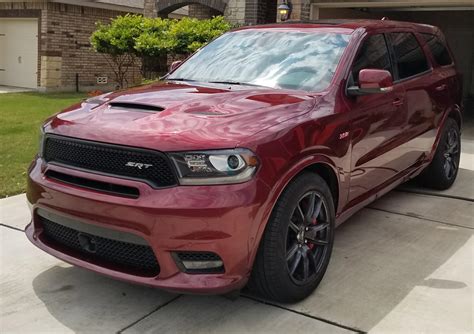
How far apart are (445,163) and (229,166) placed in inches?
161

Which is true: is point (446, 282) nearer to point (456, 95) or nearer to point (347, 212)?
point (347, 212)

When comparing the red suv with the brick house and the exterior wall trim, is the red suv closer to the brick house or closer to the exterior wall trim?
the brick house

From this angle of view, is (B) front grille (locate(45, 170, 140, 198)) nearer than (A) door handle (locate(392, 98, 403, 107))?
Yes

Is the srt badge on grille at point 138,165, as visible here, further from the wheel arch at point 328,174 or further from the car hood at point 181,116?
the wheel arch at point 328,174

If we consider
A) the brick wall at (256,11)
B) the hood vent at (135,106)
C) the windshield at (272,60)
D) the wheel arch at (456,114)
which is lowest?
the wheel arch at (456,114)

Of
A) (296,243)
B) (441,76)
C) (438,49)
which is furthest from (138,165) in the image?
(438,49)

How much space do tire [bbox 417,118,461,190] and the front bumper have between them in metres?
3.70

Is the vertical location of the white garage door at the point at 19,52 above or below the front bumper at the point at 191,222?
above

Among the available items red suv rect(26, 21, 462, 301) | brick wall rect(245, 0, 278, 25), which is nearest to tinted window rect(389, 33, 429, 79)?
red suv rect(26, 21, 462, 301)

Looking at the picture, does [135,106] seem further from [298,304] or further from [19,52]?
[19,52]

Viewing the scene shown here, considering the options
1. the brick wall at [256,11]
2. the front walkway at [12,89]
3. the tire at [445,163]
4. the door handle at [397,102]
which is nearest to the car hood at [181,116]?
the door handle at [397,102]

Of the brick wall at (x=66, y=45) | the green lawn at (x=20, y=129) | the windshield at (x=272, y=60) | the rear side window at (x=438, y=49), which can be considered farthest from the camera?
the brick wall at (x=66, y=45)

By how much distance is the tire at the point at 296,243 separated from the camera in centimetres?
312

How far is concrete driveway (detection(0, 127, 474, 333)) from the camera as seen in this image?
10.6 ft
